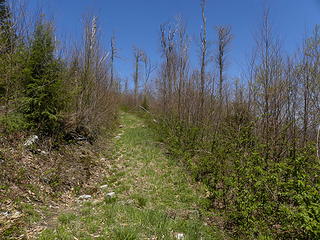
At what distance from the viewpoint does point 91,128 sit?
862 centimetres

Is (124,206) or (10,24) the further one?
(10,24)

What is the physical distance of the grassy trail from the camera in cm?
293

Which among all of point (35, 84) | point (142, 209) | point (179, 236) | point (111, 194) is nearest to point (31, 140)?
point (35, 84)

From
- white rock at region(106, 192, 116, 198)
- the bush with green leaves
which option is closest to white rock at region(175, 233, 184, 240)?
white rock at region(106, 192, 116, 198)

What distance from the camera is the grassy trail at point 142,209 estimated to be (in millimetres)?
2926

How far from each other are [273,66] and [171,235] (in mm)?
5446

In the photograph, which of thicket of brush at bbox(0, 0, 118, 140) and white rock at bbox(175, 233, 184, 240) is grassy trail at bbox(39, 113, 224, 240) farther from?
thicket of brush at bbox(0, 0, 118, 140)

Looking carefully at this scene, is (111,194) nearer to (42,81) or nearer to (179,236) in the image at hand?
(179,236)

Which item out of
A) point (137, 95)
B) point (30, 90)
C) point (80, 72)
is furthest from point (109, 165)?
point (137, 95)

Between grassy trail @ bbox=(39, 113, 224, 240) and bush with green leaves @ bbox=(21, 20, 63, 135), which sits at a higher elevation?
bush with green leaves @ bbox=(21, 20, 63, 135)

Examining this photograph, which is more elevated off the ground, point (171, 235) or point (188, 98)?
point (188, 98)

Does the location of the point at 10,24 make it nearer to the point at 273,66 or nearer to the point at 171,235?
the point at 171,235

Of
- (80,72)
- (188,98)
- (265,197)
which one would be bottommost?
(265,197)

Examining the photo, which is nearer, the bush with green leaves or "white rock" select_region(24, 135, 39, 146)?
"white rock" select_region(24, 135, 39, 146)
